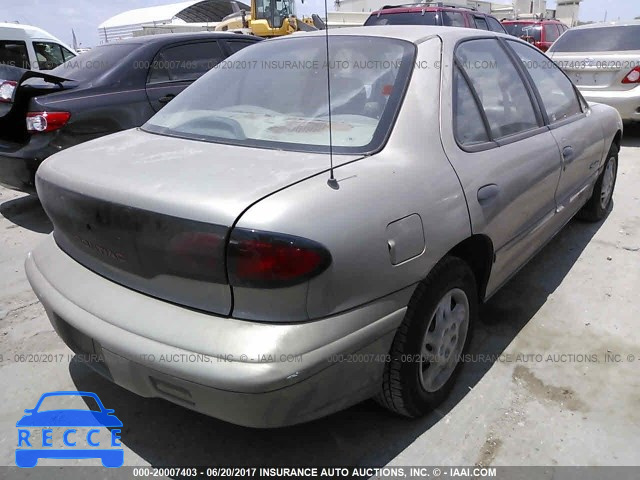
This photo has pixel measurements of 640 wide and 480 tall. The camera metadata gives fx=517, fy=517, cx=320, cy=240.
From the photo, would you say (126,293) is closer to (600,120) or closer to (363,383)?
(363,383)

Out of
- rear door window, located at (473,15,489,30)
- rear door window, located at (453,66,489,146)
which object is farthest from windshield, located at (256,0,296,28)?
rear door window, located at (453,66,489,146)

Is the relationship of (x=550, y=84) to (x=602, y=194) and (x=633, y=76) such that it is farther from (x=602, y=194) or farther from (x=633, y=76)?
(x=633, y=76)

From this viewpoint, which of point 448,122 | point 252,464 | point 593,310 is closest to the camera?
point 252,464

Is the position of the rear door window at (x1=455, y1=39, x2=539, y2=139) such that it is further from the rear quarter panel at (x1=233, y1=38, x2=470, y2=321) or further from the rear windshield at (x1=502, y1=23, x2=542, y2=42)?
the rear windshield at (x1=502, y1=23, x2=542, y2=42)

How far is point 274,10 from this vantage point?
652 inches

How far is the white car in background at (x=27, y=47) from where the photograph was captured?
9.39 metres

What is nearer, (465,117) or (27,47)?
(465,117)

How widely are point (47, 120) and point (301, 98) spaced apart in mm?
2845

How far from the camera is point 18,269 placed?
3.80m

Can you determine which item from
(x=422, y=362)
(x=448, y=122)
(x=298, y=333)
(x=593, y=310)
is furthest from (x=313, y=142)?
(x=593, y=310)

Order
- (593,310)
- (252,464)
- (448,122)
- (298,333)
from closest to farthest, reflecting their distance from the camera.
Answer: (298,333), (252,464), (448,122), (593,310)

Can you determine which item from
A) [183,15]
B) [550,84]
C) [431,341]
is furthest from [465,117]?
[183,15]

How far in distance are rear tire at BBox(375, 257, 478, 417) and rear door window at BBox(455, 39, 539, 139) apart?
0.79 meters

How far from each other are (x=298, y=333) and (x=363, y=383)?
0.40m
